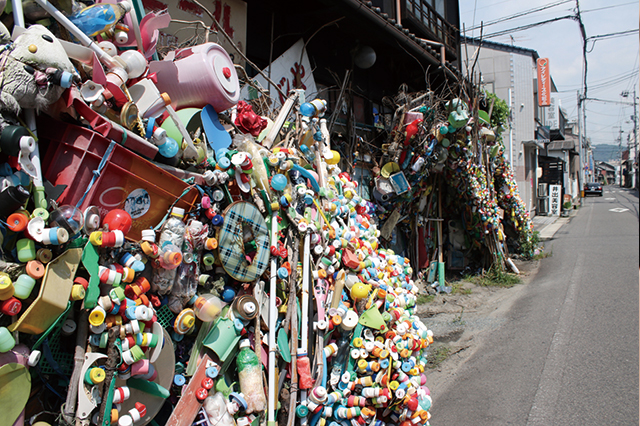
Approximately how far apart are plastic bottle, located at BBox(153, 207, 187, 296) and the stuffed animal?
0.75m

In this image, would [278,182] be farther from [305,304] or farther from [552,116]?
[552,116]

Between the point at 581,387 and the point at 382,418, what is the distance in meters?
2.80

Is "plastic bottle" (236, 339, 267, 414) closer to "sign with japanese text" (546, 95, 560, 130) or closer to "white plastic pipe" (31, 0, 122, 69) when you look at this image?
"white plastic pipe" (31, 0, 122, 69)

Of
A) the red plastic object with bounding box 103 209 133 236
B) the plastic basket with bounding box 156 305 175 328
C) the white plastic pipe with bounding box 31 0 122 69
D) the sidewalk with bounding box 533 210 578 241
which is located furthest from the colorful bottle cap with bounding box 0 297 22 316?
the sidewalk with bounding box 533 210 578 241

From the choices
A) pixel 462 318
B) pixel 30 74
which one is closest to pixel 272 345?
pixel 30 74

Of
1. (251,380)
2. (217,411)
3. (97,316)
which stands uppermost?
(97,316)

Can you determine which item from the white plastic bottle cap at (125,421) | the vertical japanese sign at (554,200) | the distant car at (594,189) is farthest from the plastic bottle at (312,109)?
the distant car at (594,189)

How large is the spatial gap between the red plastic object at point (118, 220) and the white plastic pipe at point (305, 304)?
1227 mm

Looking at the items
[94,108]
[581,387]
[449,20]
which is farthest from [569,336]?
[449,20]

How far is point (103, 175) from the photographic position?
6.20ft

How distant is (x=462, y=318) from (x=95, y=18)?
6688 millimetres

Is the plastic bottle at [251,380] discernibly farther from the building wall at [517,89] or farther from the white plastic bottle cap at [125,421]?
the building wall at [517,89]

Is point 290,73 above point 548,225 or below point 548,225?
above

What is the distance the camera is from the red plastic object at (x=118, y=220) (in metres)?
1.89
